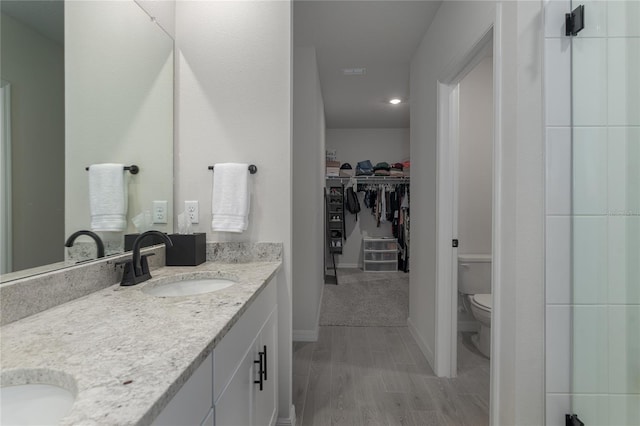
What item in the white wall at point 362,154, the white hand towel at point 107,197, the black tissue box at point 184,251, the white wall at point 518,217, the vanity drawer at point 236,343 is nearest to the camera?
the vanity drawer at point 236,343

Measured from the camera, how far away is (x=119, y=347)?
2.02ft

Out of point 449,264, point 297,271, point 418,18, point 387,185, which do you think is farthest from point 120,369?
point 387,185

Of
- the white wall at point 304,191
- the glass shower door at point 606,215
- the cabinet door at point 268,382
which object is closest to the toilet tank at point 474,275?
the white wall at point 304,191

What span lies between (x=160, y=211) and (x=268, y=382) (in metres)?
0.96

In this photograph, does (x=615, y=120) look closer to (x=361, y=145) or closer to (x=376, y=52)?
(x=376, y=52)

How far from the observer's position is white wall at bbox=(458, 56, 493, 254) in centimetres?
287

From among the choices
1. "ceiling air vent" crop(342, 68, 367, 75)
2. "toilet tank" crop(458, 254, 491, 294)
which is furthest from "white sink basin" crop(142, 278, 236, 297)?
"ceiling air vent" crop(342, 68, 367, 75)

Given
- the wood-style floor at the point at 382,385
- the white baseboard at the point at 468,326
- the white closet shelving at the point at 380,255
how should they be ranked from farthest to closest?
the white closet shelving at the point at 380,255, the white baseboard at the point at 468,326, the wood-style floor at the point at 382,385

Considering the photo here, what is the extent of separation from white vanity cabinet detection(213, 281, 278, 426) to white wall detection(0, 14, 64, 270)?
0.63 meters

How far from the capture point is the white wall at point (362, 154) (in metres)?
5.73

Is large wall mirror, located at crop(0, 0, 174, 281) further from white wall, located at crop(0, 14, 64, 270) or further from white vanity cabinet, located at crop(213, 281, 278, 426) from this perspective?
white vanity cabinet, located at crop(213, 281, 278, 426)

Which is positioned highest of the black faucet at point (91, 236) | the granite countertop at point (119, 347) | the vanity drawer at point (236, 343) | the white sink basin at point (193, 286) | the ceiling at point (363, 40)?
the ceiling at point (363, 40)

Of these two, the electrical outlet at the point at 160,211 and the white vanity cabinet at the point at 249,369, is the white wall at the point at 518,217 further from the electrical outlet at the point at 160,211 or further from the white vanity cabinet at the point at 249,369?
the electrical outlet at the point at 160,211

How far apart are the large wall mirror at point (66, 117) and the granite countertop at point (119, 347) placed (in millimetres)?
233
